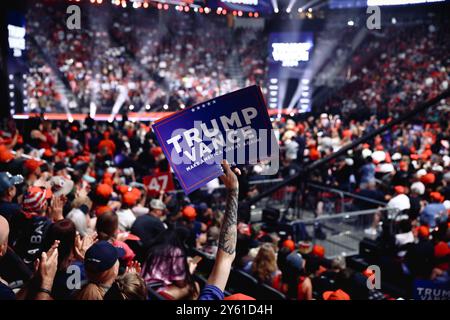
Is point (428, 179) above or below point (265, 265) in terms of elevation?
above

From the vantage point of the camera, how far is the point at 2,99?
43.2ft

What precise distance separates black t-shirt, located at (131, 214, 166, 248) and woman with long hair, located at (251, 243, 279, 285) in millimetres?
1133

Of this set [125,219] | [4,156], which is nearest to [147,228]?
[125,219]

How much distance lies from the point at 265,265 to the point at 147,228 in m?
1.35

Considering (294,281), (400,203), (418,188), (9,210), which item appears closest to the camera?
(9,210)

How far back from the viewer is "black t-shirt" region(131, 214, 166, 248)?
5.73m

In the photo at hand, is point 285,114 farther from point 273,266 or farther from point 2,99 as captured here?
point 273,266

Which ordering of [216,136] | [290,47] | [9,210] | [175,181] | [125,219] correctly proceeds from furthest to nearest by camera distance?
1. [290,47]
2. [175,181]
3. [125,219]
4. [9,210]
5. [216,136]

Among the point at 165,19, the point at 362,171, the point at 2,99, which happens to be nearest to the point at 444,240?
the point at 362,171

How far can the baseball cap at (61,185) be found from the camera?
642 cm

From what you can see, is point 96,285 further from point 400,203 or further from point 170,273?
point 400,203

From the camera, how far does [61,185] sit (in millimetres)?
6480

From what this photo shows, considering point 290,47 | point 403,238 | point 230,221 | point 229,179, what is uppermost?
point 290,47

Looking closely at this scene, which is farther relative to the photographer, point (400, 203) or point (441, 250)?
point (400, 203)
